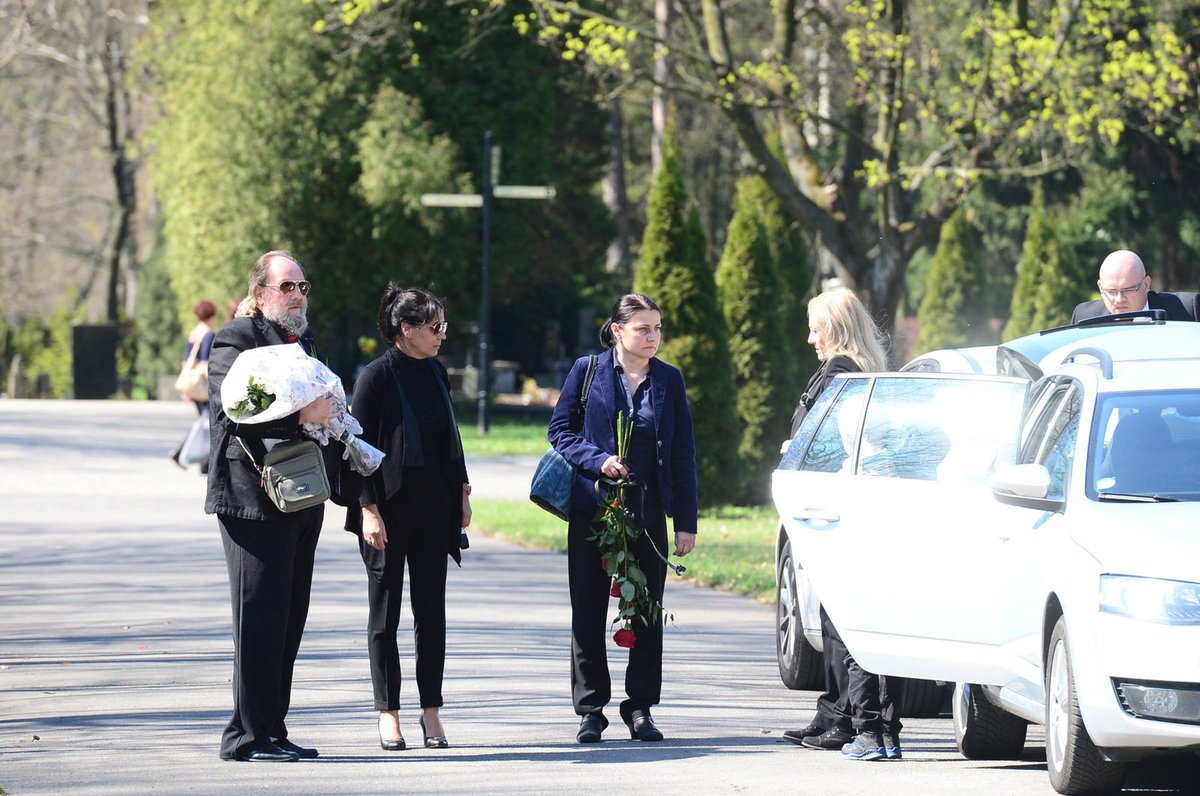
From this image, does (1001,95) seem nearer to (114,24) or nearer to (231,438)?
(231,438)

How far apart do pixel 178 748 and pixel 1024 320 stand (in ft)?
109

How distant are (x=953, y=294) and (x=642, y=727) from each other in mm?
34384

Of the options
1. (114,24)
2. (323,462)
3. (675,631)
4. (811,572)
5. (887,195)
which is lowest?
(675,631)

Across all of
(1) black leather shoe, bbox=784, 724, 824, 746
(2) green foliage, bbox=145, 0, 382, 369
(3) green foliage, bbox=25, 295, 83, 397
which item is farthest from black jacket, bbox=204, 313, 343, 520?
(3) green foliage, bbox=25, 295, 83, 397

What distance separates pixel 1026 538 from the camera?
23.7 feet

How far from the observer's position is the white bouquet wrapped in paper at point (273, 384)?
290 inches

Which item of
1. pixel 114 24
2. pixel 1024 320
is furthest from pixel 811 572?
pixel 114 24

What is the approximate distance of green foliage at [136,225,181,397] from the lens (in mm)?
48844

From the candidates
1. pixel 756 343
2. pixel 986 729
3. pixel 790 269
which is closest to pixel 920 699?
pixel 986 729

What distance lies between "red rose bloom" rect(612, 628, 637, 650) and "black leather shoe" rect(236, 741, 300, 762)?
1478 mm

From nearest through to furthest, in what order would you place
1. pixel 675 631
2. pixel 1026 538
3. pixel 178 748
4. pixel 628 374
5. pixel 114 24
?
pixel 1026 538 → pixel 178 748 → pixel 628 374 → pixel 675 631 → pixel 114 24

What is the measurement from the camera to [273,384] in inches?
290

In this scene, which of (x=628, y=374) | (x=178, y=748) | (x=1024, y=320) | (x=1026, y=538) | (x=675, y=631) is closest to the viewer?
(x=1026, y=538)

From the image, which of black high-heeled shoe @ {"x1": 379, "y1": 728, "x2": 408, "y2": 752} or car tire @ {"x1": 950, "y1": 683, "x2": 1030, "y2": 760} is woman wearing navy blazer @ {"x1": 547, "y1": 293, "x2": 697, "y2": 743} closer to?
black high-heeled shoe @ {"x1": 379, "y1": 728, "x2": 408, "y2": 752}
